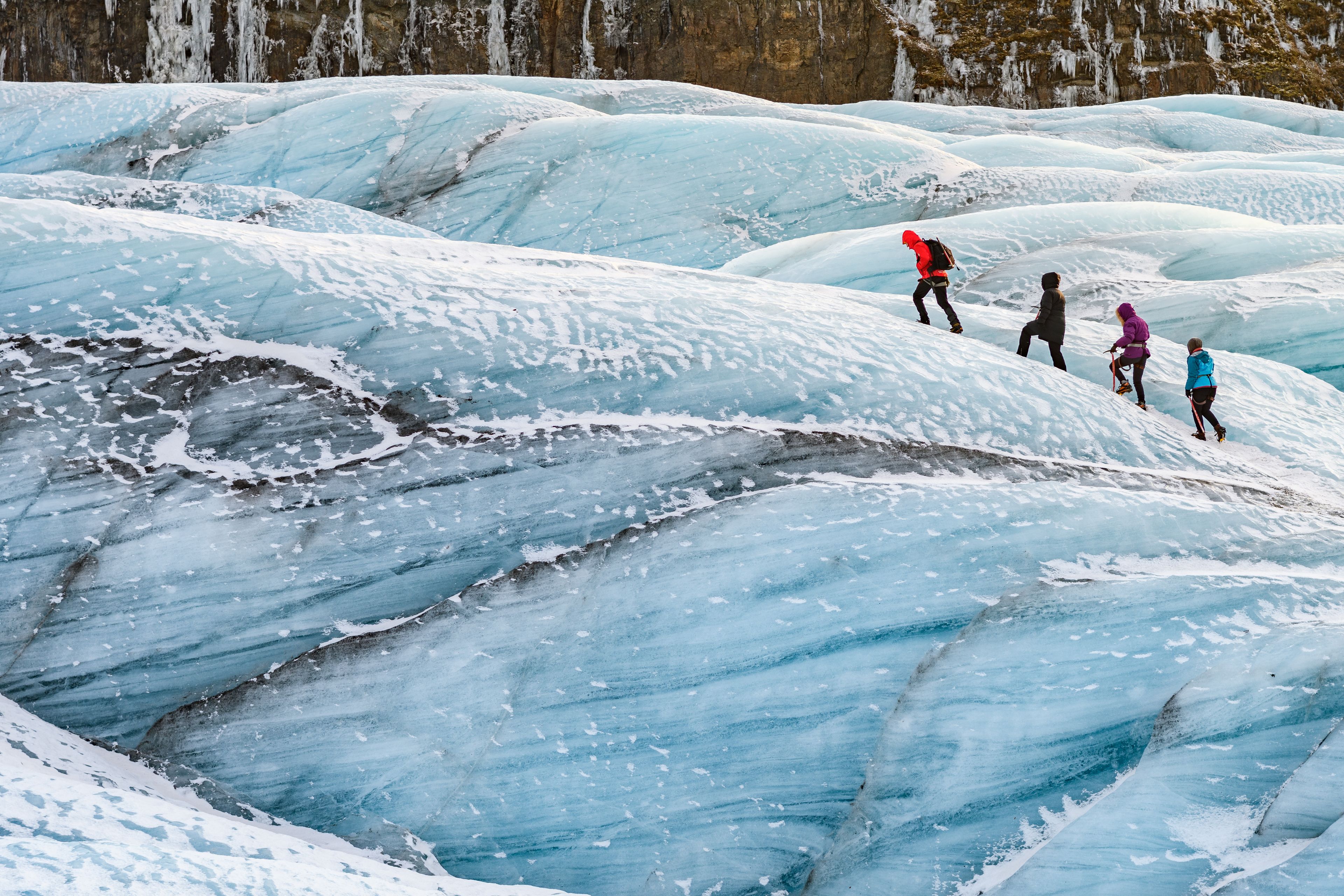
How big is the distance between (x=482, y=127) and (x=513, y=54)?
50.8 ft

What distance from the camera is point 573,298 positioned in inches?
167

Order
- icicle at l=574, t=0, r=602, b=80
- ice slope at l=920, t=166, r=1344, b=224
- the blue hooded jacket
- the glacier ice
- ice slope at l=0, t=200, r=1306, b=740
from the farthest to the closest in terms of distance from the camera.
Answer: icicle at l=574, t=0, r=602, b=80, ice slope at l=920, t=166, r=1344, b=224, the blue hooded jacket, ice slope at l=0, t=200, r=1306, b=740, the glacier ice

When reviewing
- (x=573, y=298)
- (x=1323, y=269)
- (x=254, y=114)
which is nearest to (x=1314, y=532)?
(x=573, y=298)

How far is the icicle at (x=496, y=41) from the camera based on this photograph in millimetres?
24438

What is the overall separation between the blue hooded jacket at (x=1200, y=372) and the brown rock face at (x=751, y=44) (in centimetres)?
2196

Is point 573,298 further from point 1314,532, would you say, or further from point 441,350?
point 1314,532

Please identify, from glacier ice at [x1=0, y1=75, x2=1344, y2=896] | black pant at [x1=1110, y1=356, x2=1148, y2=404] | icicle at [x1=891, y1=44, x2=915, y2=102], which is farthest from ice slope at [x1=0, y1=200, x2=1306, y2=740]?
icicle at [x1=891, y1=44, x2=915, y2=102]

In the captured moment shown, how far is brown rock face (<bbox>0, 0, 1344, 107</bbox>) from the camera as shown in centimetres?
2375

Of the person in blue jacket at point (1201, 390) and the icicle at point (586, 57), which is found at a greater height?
the icicle at point (586, 57)

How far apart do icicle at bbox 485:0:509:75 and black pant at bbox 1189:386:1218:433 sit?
892 inches

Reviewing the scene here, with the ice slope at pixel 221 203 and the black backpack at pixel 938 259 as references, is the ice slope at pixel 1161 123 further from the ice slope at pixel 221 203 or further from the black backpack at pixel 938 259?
the black backpack at pixel 938 259

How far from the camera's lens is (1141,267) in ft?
23.8

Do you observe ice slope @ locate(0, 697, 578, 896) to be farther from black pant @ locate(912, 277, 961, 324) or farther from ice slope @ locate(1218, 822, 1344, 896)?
black pant @ locate(912, 277, 961, 324)

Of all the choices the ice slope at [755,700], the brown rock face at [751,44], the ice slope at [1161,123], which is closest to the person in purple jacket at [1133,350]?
the ice slope at [755,700]
